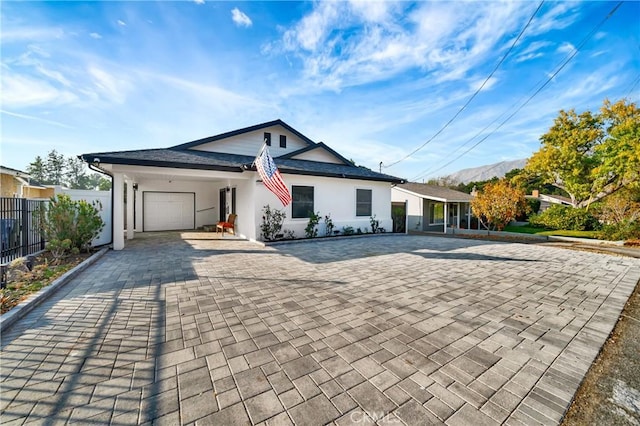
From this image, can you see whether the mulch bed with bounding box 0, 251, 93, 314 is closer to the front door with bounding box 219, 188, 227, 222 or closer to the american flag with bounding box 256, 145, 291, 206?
the american flag with bounding box 256, 145, 291, 206

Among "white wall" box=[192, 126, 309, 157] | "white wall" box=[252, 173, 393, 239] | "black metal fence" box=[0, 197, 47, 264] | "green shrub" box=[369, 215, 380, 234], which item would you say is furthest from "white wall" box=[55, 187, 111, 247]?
"green shrub" box=[369, 215, 380, 234]

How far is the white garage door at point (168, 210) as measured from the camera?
13977mm

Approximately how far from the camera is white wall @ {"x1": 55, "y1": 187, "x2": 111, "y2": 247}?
784cm

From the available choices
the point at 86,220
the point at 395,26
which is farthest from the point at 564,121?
the point at 86,220

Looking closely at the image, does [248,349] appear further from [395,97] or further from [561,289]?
[395,97]

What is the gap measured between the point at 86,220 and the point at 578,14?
616 inches

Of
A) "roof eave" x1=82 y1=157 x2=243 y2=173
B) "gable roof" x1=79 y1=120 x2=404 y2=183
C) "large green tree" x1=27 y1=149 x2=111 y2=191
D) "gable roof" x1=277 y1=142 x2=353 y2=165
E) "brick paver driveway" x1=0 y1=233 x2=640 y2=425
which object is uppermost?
"large green tree" x1=27 y1=149 x2=111 y2=191

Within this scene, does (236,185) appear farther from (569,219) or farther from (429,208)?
(569,219)

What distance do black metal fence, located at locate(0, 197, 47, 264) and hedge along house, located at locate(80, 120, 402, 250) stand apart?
1.67m

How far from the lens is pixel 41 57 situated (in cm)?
647

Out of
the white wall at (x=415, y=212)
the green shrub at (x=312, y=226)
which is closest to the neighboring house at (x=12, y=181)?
the green shrub at (x=312, y=226)

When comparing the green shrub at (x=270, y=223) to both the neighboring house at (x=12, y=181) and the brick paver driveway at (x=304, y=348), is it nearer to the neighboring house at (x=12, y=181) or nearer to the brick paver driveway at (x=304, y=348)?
the brick paver driveway at (x=304, y=348)

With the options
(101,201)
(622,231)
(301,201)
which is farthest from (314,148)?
(622,231)

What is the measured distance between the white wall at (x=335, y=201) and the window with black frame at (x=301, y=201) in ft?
0.58
